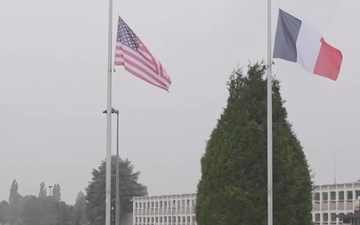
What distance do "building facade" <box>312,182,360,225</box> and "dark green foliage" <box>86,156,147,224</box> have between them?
45.7 m

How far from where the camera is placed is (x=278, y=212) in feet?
71.5

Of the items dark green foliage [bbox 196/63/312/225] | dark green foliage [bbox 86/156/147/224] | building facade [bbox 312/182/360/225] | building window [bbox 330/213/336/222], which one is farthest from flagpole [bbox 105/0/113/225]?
dark green foliage [bbox 86/156/147/224]

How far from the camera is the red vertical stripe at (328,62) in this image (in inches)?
872

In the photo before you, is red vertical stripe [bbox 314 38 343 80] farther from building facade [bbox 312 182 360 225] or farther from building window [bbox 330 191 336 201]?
building window [bbox 330 191 336 201]

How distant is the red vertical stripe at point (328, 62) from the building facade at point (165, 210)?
54554 millimetres

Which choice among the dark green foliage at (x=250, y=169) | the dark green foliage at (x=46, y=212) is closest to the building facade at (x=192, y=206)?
the dark green foliage at (x=250, y=169)

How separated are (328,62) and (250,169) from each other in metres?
4.06

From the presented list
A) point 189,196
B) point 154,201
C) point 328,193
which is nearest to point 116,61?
point 328,193

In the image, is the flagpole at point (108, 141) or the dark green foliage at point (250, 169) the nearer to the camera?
the dark green foliage at point (250, 169)

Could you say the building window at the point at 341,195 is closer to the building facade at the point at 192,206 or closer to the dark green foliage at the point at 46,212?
the building facade at the point at 192,206

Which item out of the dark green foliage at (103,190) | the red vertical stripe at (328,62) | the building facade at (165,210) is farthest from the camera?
the dark green foliage at (103,190)

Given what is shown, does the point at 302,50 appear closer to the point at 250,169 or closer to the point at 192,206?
the point at 250,169

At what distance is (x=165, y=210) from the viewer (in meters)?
88.1

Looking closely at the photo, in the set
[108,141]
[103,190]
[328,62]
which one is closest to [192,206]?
[103,190]
